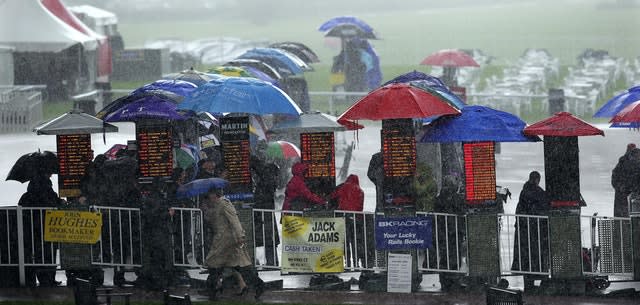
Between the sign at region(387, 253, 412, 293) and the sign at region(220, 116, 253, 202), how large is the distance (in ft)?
6.02

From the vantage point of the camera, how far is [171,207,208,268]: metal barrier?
17000 mm

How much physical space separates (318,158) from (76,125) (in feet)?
9.51

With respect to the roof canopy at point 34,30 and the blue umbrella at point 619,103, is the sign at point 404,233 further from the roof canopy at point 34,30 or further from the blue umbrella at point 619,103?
the roof canopy at point 34,30

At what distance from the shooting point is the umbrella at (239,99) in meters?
17.4

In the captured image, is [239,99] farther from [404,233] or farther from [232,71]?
[232,71]

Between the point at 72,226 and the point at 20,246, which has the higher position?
the point at 72,226

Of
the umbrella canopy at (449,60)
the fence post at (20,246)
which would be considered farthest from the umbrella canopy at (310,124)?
the umbrella canopy at (449,60)

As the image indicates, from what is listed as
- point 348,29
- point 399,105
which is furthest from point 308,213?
point 348,29

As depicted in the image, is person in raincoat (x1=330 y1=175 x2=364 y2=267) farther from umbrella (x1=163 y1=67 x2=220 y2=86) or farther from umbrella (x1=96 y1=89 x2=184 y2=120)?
umbrella (x1=163 y1=67 x2=220 y2=86)

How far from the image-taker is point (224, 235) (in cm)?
1609

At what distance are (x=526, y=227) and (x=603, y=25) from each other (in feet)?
206

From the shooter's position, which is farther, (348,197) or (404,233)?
(348,197)

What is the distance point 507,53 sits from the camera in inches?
2613

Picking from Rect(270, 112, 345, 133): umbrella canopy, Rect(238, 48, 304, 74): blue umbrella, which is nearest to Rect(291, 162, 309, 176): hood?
Rect(270, 112, 345, 133): umbrella canopy
